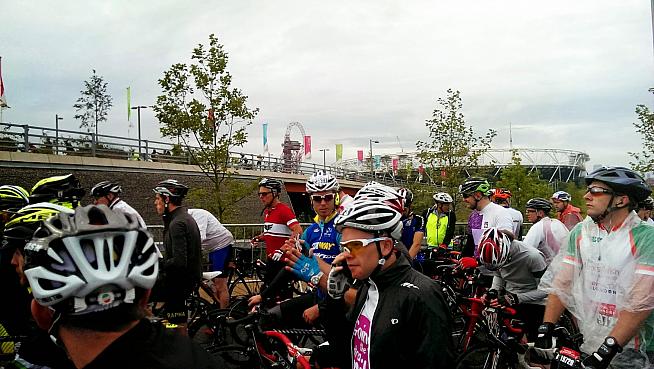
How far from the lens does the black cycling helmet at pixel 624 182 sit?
3578mm

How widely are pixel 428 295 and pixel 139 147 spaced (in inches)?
962

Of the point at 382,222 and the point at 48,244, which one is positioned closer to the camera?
the point at 48,244

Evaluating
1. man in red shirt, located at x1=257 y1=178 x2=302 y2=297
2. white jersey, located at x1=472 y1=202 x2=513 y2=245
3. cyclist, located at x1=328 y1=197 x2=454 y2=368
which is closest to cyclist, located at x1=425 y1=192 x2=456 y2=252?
white jersey, located at x1=472 y1=202 x2=513 y2=245

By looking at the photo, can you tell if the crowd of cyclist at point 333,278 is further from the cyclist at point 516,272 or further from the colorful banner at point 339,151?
the colorful banner at point 339,151

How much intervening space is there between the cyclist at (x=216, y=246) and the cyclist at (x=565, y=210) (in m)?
5.53

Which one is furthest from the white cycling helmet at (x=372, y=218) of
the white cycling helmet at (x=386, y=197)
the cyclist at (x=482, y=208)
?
the cyclist at (x=482, y=208)

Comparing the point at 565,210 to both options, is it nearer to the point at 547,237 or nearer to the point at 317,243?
the point at 547,237

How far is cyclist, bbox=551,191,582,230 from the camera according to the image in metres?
8.82

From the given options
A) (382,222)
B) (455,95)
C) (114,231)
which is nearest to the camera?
(114,231)

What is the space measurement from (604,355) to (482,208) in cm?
476


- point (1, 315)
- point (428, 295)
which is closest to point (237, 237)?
point (1, 315)

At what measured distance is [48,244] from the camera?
1716 mm

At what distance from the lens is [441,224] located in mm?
10930

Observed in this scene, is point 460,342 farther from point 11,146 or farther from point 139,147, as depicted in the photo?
point 139,147
